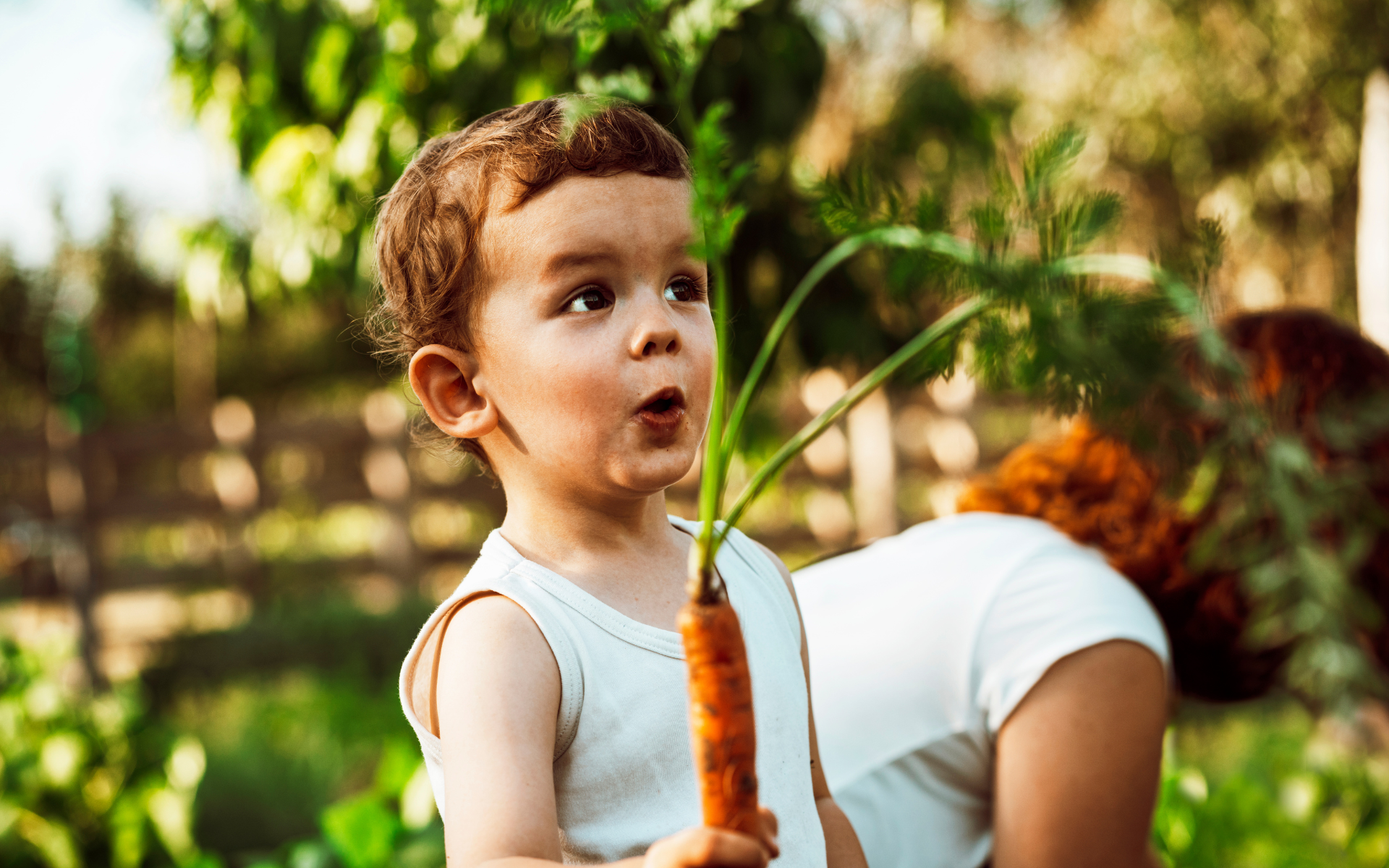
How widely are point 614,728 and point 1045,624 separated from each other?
2.42 feet

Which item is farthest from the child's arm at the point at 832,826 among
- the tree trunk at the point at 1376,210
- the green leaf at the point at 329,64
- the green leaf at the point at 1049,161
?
the tree trunk at the point at 1376,210

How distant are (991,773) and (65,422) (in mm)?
8188

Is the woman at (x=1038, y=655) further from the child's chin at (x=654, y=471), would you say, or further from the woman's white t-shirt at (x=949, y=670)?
the child's chin at (x=654, y=471)

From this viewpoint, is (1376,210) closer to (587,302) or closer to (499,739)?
(587,302)

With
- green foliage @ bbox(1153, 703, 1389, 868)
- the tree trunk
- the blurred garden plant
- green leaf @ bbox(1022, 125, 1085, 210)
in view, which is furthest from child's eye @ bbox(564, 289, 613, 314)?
the tree trunk

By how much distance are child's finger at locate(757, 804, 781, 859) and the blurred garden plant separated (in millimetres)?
2493

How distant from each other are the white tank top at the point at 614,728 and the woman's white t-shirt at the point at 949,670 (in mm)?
524

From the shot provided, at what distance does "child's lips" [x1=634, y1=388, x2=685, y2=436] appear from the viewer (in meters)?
0.93

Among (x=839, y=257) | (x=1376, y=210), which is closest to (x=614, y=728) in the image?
(x=839, y=257)

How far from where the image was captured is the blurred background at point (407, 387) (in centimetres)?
289

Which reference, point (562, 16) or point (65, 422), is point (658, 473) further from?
point (65, 422)

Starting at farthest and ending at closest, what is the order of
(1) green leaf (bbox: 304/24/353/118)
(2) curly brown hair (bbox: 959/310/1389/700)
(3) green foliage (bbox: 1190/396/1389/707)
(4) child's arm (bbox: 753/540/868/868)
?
(1) green leaf (bbox: 304/24/353/118)
(2) curly brown hair (bbox: 959/310/1389/700)
(4) child's arm (bbox: 753/540/868/868)
(3) green foliage (bbox: 1190/396/1389/707)

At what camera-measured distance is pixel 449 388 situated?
3.42 feet

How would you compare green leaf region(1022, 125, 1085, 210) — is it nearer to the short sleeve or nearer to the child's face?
the child's face
